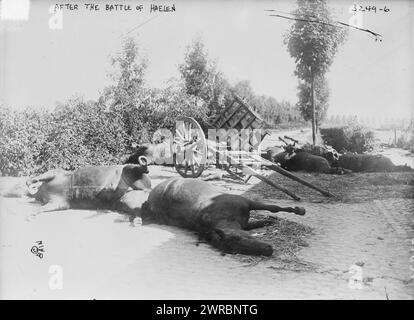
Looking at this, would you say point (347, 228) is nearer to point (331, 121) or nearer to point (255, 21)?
point (331, 121)

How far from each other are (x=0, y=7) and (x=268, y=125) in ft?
11.4

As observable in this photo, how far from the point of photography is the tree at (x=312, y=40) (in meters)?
4.91

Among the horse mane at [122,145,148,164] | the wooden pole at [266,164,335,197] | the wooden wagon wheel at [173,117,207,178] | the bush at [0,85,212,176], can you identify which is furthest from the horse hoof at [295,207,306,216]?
the horse mane at [122,145,148,164]

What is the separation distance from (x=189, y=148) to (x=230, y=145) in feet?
1.89

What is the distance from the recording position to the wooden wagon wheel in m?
5.37

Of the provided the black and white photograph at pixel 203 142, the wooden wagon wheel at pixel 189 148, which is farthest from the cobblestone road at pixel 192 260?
the wooden wagon wheel at pixel 189 148

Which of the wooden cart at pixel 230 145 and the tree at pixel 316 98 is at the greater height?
the tree at pixel 316 98

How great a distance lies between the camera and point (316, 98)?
4996 millimetres

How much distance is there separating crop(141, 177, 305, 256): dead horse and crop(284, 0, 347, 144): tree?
149cm

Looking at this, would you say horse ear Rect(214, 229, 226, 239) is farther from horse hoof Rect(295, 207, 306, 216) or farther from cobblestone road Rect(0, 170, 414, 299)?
horse hoof Rect(295, 207, 306, 216)

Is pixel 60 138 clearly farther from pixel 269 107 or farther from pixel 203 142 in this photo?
pixel 269 107

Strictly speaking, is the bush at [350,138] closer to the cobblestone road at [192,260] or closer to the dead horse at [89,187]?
the cobblestone road at [192,260]
